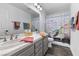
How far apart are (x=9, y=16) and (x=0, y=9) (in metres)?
0.17

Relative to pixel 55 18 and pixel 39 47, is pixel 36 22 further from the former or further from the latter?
pixel 39 47

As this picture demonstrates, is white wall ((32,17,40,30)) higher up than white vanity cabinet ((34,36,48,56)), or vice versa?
white wall ((32,17,40,30))

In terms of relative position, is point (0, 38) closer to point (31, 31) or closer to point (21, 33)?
point (21, 33)

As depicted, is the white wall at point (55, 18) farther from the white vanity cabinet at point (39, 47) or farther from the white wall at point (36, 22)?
the white vanity cabinet at point (39, 47)

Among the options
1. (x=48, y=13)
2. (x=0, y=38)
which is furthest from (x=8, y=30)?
(x=48, y=13)

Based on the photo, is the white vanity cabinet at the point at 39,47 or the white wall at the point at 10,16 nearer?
the white wall at the point at 10,16

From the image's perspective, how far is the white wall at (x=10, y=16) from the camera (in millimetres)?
1207

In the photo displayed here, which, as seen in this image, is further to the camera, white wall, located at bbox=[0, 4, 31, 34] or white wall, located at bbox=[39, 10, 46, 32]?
white wall, located at bbox=[39, 10, 46, 32]

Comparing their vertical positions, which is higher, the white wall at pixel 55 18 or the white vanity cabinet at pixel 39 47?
the white wall at pixel 55 18

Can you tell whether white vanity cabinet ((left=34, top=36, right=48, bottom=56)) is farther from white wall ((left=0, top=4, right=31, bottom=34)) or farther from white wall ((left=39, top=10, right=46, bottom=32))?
white wall ((left=0, top=4, right=31, bottom=34))

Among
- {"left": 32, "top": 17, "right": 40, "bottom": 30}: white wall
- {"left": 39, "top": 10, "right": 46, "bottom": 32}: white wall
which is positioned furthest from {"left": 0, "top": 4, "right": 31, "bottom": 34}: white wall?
{"left": 39, "top": 10, "right": 46, "bottom": 32}: white wall

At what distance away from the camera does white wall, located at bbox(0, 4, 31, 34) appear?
1.21 metres

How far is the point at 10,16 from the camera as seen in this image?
1271 mm

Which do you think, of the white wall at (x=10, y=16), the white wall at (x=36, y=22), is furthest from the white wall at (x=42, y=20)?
the white wall at (x=10, y=16)
